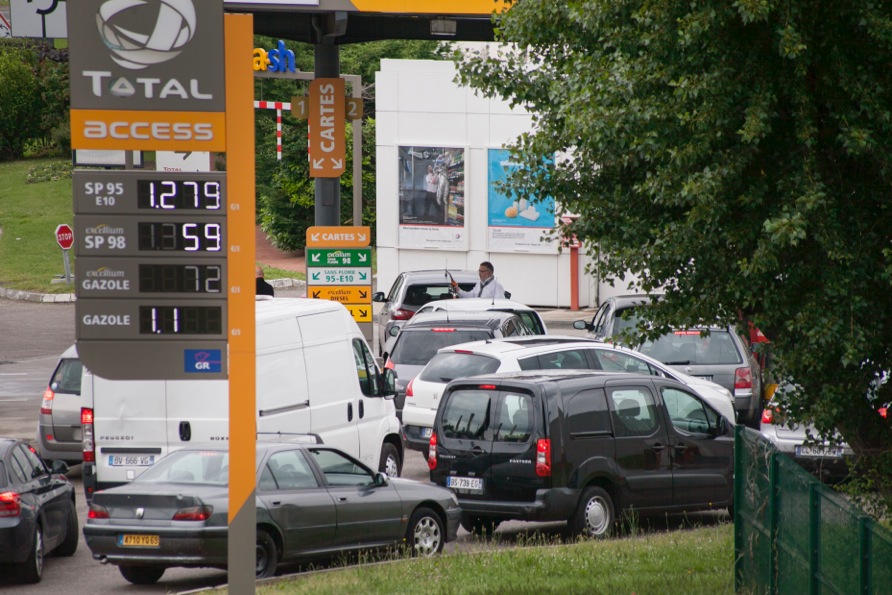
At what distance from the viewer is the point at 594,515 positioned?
1345 cm

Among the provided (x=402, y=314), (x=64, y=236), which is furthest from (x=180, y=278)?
(x=64, y=236)

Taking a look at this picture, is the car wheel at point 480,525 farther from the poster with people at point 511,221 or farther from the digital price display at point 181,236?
the poster with people at point 511,221

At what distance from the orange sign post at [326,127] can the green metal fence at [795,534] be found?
44.2 feet

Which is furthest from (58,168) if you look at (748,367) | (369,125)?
(748,367)

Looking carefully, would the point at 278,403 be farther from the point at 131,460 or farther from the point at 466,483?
the point at 466,483

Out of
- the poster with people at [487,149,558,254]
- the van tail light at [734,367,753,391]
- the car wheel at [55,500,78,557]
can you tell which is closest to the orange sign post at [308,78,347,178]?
the van tail light at [734,367,753,391]

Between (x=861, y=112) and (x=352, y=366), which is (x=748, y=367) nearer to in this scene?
(x=352, y=366)

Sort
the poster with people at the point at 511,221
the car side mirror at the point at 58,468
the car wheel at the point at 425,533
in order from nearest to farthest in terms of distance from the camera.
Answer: the car wheel at the point at 425,533 → the car side mirror at the point at 58,468 → the poster with people at the point at 511,221

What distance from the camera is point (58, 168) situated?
6825 cm

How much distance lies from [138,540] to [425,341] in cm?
855

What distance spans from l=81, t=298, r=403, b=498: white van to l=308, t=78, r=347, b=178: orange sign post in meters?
6.56

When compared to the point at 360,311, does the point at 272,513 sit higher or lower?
lower

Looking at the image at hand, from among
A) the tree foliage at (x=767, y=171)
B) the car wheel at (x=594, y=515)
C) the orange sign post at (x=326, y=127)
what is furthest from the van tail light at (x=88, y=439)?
the orange sign post at (x=326, y=127)

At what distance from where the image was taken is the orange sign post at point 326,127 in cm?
2183
